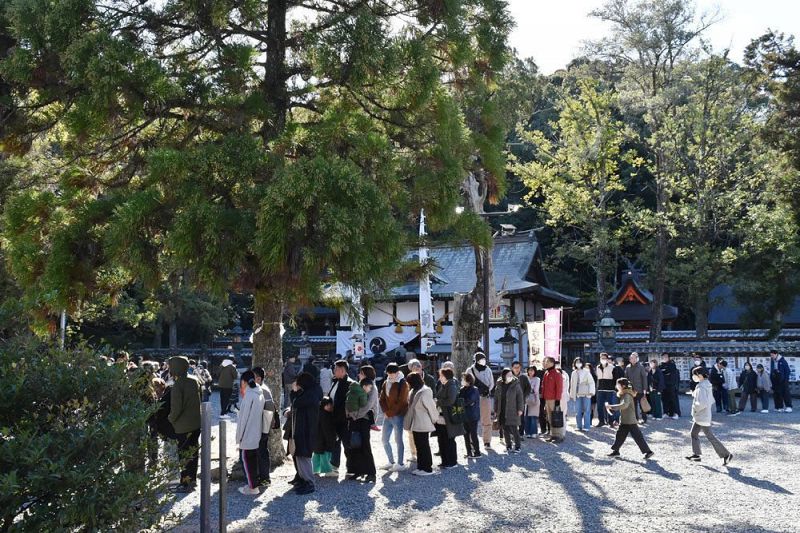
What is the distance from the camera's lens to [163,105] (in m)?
8.88

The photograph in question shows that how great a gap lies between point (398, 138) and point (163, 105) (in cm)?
292

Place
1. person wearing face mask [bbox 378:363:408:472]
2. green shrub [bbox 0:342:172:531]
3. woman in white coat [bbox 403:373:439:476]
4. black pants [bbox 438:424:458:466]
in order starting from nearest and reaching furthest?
1. green shrub [bbox 0:342:172:531]
2. woman in white coat [bbox 403:373:439:476]
3. person wearing face mask [bbox 378:363:408:472]
4. black pants [bbox 438:424:458:466]

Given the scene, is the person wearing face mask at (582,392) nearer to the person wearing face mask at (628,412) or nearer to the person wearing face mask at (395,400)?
the person wearing face mask at (628,412)

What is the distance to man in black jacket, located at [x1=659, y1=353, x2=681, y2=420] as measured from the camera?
1728cm

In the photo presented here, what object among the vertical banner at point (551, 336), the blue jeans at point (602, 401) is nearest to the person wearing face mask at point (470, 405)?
the blue jeans at point (602, 401)

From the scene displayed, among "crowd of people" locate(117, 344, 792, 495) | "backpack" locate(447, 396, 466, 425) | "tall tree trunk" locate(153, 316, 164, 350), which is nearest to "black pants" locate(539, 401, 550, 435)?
"crowd of people" locate(117, 344, 792, 495)

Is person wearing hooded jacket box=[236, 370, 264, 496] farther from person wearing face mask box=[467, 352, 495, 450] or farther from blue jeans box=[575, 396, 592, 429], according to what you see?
blue jeans box=[575, 396, 592, 429]

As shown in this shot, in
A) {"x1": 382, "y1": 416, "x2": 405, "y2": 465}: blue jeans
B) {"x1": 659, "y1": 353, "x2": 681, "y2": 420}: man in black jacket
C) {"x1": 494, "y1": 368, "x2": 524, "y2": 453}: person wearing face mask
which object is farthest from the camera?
{"x1": 659, "y1": 353, "x2": 681, "y2": 420}: man in black jacket

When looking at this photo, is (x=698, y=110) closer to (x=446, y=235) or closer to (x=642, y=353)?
(x=642, y=353)

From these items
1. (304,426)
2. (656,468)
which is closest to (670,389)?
(656,468)

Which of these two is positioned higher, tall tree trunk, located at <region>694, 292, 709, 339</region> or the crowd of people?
tall tree trunk, located at <region>694, 292, 709, 339</region>

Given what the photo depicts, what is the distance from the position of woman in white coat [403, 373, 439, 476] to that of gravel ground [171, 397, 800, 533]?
244 mm

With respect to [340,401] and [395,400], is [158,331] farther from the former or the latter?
[340,401]

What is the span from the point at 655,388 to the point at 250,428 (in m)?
11.2
